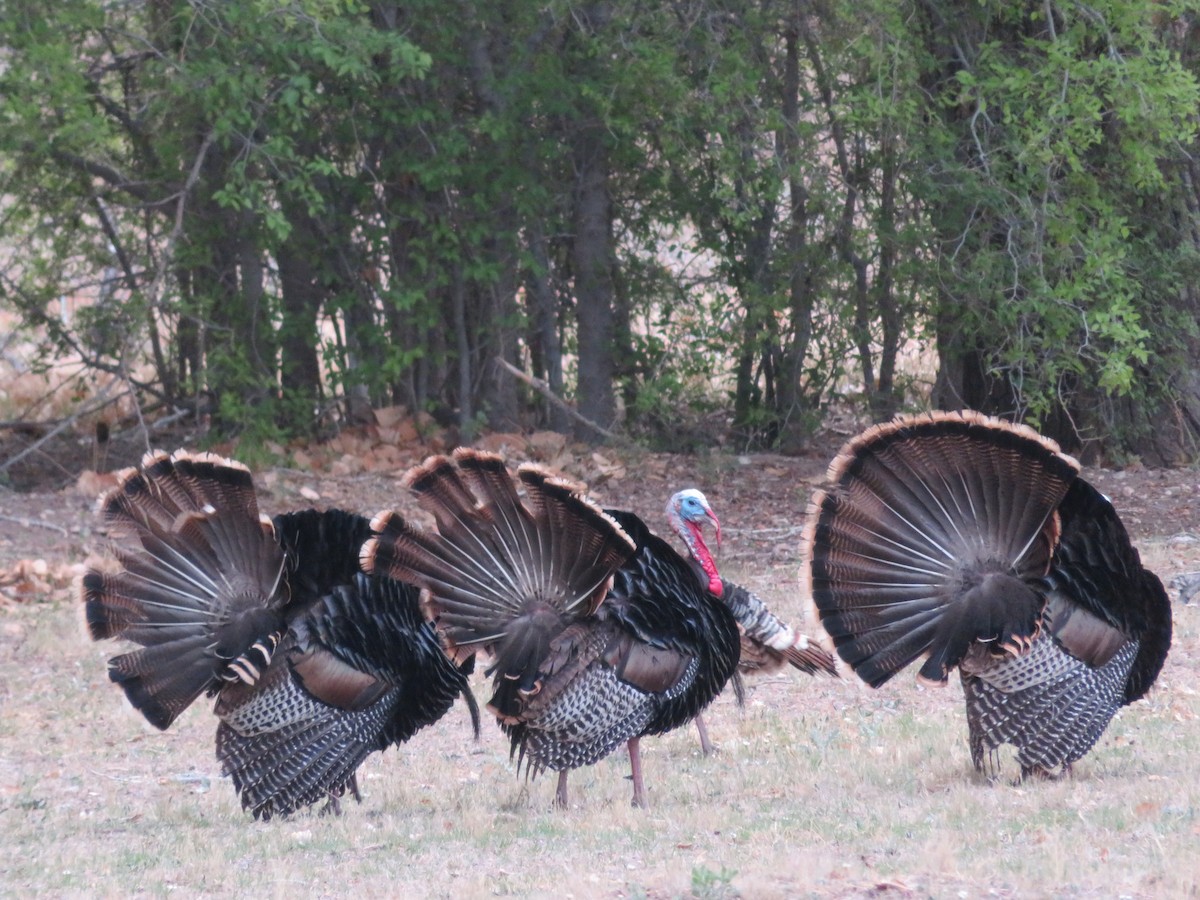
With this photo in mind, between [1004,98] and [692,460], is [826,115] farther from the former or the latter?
[692,460]

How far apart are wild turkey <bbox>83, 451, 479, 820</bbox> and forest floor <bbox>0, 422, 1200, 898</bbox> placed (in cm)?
31

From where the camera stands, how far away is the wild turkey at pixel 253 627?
19.6ft

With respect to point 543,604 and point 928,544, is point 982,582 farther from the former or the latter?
point 543,604

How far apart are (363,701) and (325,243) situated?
839cm

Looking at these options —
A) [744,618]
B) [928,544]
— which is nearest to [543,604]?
[744,618]

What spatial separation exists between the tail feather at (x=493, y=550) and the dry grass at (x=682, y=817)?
31.9 inches

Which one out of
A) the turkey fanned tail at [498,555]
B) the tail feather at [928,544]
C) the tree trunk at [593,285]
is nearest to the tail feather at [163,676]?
the turkey fanned tail at [498,555]

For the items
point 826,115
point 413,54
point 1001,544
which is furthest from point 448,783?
point 826,115

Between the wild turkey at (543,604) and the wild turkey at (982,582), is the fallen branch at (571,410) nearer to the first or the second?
the wild turkey at (543,604)

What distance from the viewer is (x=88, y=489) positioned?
43.3 feet

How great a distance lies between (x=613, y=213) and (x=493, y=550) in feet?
28.8

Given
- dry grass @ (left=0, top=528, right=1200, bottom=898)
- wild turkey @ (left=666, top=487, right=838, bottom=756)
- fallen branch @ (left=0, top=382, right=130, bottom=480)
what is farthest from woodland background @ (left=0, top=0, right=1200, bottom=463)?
wild turkey @ (left=666, top=487, right=838, bottom=756)

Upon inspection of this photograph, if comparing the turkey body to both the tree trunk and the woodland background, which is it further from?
the tree trunk

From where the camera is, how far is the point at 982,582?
566cm
